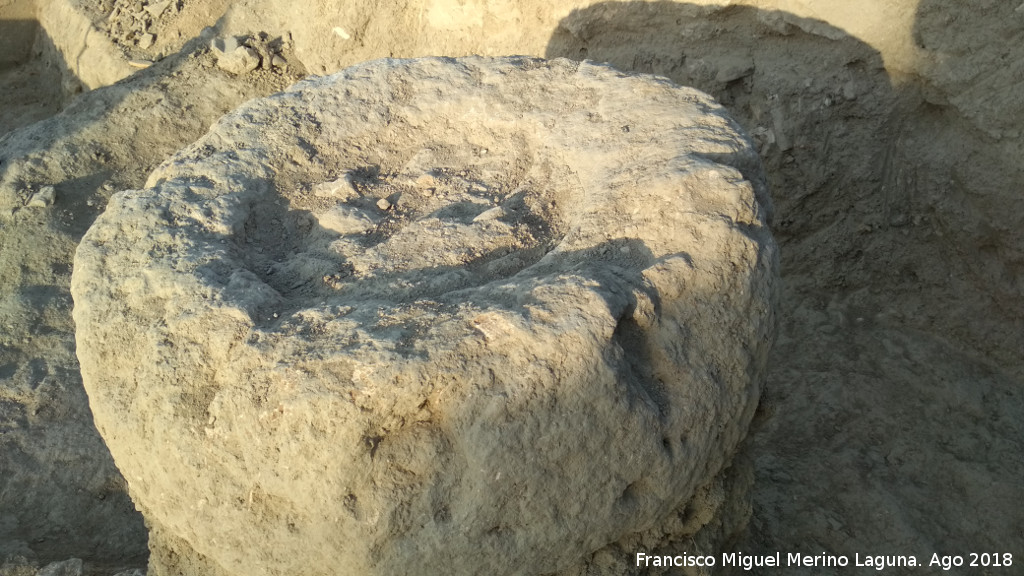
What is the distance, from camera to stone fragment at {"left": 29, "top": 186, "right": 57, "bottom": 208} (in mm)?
3869

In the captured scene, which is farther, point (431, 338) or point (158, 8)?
point (158, 8)

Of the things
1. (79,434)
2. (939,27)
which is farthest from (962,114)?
(79,434)

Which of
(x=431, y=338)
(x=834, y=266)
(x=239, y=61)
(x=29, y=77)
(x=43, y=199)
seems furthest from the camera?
(x=29, y=77)

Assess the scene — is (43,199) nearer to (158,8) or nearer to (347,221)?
(158,8)

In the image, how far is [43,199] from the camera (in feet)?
12.7

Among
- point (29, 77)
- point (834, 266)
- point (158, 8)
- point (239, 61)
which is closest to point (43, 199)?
point (239, 61)

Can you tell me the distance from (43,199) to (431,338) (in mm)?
2986

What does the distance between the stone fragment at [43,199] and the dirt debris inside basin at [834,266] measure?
0.10 feet

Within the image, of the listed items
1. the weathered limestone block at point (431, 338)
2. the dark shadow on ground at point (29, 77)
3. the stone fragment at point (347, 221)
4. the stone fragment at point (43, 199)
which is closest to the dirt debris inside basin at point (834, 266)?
the stone fragment at point (43, 199)

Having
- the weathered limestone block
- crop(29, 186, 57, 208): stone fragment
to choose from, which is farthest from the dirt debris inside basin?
the weathered limestone block

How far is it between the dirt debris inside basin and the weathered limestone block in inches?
25.0

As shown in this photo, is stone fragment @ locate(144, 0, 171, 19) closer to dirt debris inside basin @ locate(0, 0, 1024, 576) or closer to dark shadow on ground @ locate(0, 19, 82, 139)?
dark shadow on ground @ locate(0, 19, 82, 139)

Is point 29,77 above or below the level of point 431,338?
above

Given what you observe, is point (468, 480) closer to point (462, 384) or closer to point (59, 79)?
point (462, 384)
